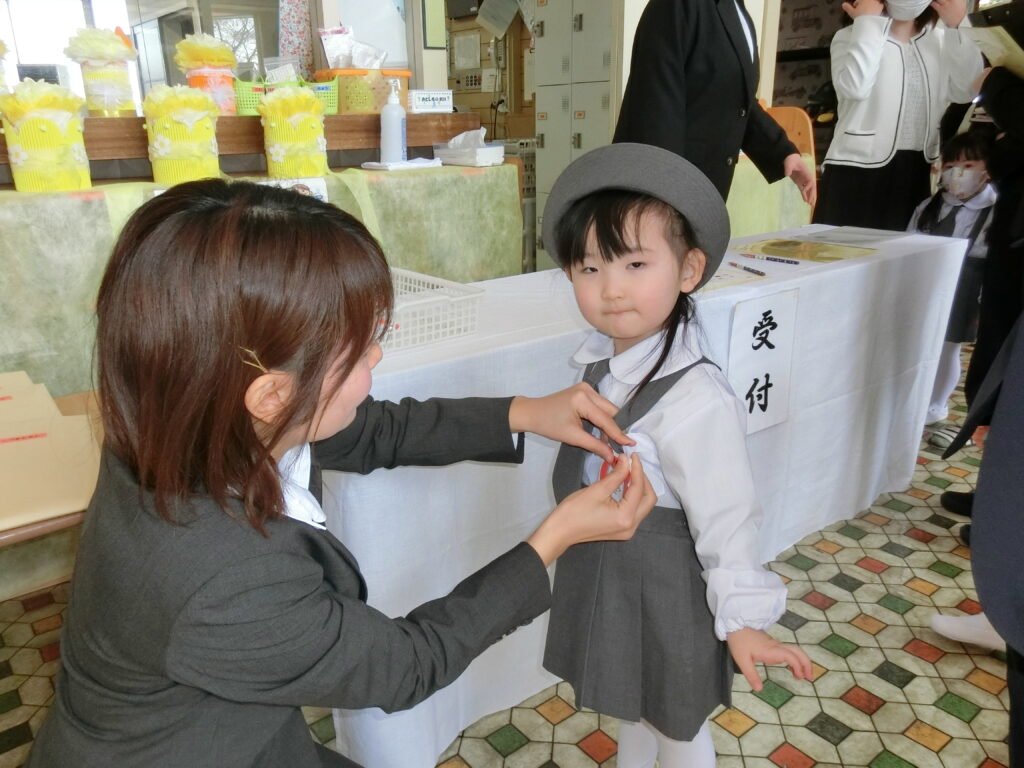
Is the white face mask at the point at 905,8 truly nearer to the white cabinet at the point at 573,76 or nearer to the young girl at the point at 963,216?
the young girl at the point at 963,216

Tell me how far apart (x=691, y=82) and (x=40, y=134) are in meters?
1.53

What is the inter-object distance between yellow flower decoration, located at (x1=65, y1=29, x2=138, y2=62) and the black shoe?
268 centimetres

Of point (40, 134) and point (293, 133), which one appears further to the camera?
point (293, 133)

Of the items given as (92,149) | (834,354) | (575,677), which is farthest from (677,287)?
(92,149)

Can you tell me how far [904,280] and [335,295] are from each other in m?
1.82

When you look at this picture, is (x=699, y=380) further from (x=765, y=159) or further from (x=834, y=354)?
(x=765, y=159)

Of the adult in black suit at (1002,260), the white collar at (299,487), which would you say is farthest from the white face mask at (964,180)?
the white collar at (299,487)

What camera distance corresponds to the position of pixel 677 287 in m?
0.96

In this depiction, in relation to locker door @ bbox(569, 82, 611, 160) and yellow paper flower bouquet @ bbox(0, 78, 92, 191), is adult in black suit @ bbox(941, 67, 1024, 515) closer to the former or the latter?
yellow paper flower bouquet @ bbox(0, 78, 92, 191)

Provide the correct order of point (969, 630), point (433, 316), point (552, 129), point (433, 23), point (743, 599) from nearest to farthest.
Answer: point (743, 599)
point (433, 316)
point (969, 630)
point (433, 23)
point (552, 129)

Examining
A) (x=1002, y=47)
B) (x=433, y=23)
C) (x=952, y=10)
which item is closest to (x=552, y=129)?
(x=433, y=23)

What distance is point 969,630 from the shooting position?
1.70 meters

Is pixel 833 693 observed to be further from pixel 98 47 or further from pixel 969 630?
pixel 98 47

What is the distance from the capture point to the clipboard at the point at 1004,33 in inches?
57.0
